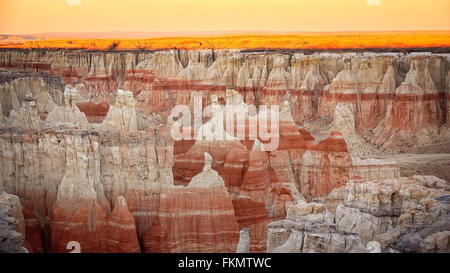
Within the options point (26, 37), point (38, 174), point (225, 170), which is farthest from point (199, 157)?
point (26, 37)

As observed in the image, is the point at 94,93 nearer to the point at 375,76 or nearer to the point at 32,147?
the point at 32,147

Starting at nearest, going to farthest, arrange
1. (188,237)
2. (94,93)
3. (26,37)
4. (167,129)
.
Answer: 1. (188,237)
2. (167,129)
3. (26,37)
4. (94,93)

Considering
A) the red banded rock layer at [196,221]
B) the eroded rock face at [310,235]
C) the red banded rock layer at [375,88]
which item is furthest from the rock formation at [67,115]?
the red banded rock layer at [375,88]

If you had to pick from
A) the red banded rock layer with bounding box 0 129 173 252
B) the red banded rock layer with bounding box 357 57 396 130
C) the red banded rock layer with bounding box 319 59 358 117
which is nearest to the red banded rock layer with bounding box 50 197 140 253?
the red banded rock layer with bounding box 0 129 173 252

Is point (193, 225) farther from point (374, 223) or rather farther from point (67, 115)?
point (67, 115)

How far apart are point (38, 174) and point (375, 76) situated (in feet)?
33.6

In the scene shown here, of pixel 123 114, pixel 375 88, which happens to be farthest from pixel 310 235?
pixel 375 88

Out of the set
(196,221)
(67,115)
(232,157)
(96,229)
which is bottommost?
(96,229)

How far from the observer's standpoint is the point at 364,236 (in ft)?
34.5

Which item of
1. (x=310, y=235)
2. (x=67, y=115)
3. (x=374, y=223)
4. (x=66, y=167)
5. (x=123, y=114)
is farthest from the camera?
(x=67, y=115)

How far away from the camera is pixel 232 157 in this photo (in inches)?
530

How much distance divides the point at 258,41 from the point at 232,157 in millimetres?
4938

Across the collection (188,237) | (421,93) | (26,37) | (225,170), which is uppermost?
(26,37)

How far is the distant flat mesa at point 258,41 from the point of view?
1562 cm
